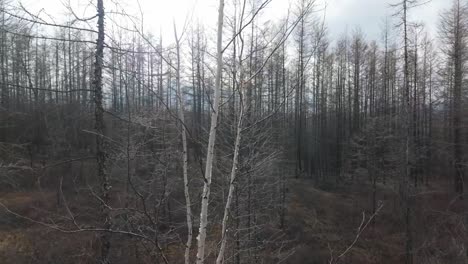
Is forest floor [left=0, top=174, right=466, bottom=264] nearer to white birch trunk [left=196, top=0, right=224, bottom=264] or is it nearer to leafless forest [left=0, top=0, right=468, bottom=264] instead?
leafless forest [left=0, top=0, right=468, bottom=264]

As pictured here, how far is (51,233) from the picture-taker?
13.5 metres

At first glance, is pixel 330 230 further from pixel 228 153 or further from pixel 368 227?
pixel 228 153

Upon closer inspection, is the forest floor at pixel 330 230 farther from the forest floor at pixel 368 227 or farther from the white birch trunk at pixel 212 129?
the white birch trunk at pixel 212 129

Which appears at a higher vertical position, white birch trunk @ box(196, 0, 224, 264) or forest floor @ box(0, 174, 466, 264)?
white birch trunk @ box(196, 0, 224, 264)

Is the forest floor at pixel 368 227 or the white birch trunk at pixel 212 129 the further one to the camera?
the forest floor at pixel 368 227

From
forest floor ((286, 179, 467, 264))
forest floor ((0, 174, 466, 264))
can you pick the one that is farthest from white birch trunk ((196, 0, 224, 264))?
forest floor ((286, 179, 467, 264))

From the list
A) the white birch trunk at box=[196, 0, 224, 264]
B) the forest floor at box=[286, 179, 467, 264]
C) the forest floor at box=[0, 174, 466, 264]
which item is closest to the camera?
the white birch trunk at box=[196, 0, 224, 264]

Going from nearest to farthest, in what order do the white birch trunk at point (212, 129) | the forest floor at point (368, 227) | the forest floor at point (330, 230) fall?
the white birch trunk at point (212, 129) → the forest floor at point (330, 230) → the forest floor at point (368, 227)

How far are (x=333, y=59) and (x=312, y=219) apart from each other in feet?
61.9

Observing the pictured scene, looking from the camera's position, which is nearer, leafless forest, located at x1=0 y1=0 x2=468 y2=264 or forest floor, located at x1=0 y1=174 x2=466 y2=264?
leafless forest, located at x1=0 y1=0 x2=468 y2=264

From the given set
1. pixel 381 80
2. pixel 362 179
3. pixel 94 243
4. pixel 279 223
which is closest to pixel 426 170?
pixel 362 179

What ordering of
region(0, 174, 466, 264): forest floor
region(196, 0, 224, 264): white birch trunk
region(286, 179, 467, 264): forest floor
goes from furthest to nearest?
1. region(286, 179, 467, 264): forest floor
2. region(0, 174, 466, 264): forest floor
3. region(196, 0, 224, 264): white birch trunk

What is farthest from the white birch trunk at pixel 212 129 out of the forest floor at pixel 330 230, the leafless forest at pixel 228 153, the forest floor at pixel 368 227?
the forest floor at pixel 368 227

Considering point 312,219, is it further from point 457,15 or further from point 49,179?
point 49,179
